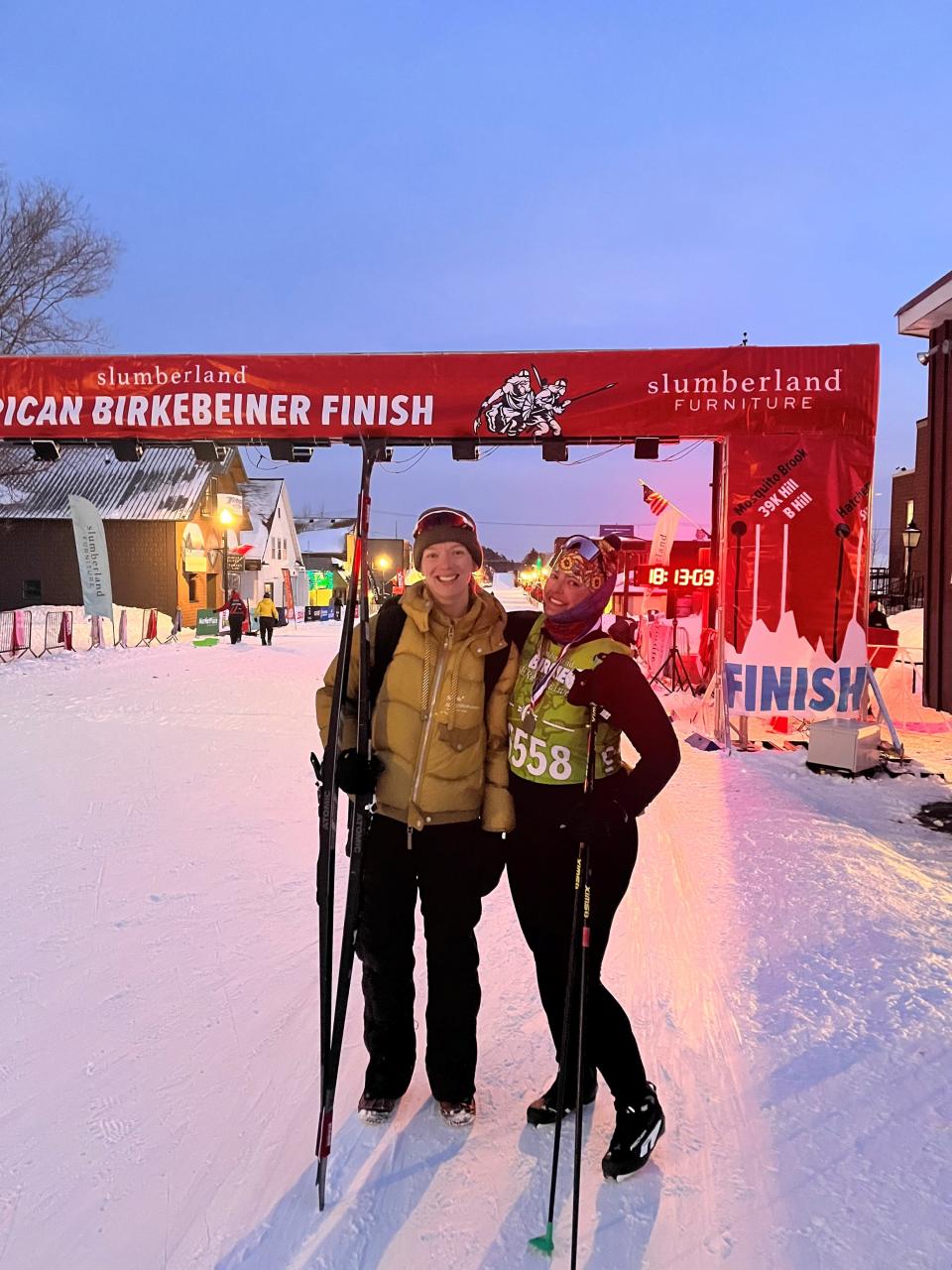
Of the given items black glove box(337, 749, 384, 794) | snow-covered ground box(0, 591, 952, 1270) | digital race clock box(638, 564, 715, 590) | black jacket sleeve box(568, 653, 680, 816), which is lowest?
snow-covered ground box(0, 591, 952, 1270)

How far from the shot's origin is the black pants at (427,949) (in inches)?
99.7

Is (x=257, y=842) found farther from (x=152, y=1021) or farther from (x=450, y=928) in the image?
(x=450, y=928)

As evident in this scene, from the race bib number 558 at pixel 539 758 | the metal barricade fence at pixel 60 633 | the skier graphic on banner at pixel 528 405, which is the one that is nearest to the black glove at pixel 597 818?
the race bib number 558 at pixel 539 758

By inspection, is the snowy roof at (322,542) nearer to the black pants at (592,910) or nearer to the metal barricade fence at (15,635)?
the metal barricade fence at (15,635)

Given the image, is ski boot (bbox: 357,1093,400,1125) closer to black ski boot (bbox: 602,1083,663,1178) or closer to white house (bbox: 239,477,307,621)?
black ski boot (bbox: 602,1083,663,1178)

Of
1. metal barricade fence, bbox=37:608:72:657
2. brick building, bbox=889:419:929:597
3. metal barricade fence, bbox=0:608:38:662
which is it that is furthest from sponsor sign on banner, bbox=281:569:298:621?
brick building, bbox=889:419:929:597

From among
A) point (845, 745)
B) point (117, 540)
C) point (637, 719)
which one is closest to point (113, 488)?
point (117, 540)

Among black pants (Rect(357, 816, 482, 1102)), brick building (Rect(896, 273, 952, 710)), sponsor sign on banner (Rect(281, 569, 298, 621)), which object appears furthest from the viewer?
sponsor sign on banner (Rect(281, 569, 298, 621))

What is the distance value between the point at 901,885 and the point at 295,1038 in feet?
12.0

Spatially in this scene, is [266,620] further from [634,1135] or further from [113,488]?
[634,1135]

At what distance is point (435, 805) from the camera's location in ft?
8.10

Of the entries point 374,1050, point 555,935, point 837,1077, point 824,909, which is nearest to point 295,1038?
point 374,1050

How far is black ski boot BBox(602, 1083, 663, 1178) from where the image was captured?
2352 millimetres

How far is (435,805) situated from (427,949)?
0.53 m
